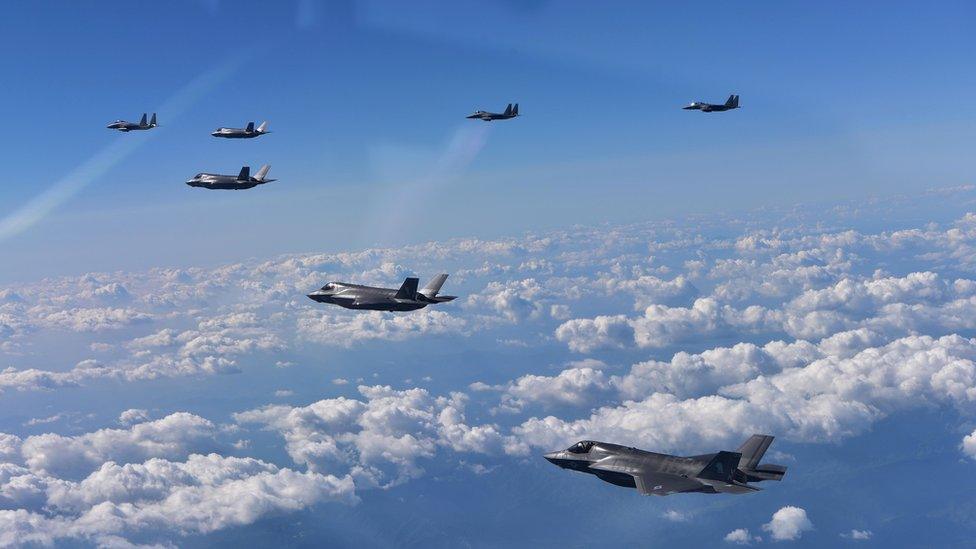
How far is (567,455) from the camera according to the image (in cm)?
4991

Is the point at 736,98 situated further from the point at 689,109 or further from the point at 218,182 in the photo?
the point at 218,182

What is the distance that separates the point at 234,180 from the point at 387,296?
29.8 m

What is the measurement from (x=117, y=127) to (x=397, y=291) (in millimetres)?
A: 55878

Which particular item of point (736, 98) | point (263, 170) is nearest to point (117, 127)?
point (263, 170)

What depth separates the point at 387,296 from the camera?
59.4m

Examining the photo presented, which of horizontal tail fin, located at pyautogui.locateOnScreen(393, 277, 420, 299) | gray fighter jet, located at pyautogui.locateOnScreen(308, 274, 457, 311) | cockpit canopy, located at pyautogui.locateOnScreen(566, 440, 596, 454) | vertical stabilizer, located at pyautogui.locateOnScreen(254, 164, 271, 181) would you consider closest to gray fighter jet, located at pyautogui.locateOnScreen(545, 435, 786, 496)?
cockpit canopy, located at pyautogui.locateOnScreen(566, 440, 596, 454)

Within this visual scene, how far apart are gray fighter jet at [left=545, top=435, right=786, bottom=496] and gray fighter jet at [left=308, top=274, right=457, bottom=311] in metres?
21.2

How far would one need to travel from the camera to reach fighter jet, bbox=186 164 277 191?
70812mm

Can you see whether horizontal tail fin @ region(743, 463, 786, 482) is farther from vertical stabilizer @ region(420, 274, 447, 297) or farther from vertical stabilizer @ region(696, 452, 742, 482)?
vertical stabilizer @ region(420, 274, 447, 297)

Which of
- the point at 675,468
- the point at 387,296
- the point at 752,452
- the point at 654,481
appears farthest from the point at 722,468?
the point at 387,296

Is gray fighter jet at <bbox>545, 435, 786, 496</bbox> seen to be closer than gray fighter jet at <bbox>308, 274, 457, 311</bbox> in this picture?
Yes

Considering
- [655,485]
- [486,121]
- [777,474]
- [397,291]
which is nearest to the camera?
[655,485]

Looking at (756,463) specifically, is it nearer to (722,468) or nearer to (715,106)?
(722,468)

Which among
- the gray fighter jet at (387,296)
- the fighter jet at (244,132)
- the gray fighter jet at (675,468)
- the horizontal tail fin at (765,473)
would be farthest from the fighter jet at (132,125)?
the horizontal tail fin at (765,473)
